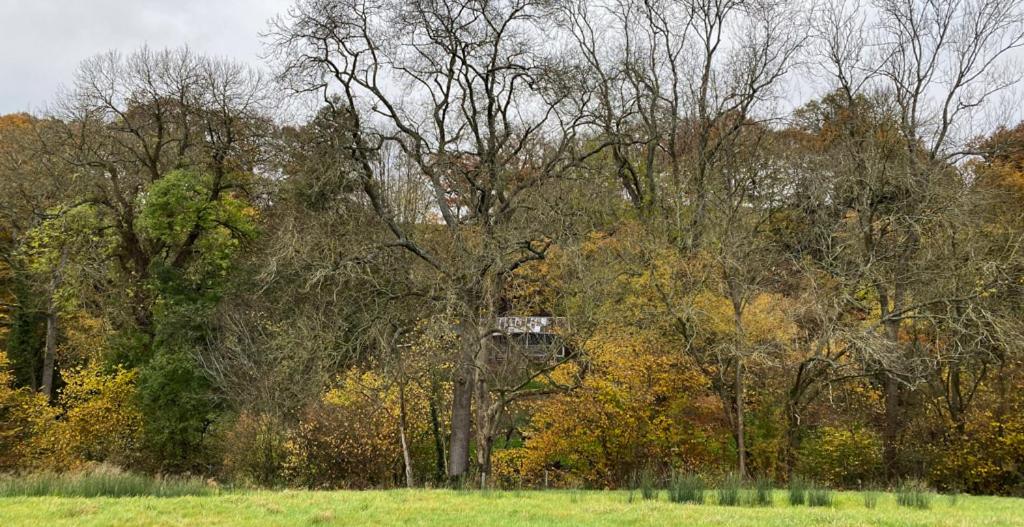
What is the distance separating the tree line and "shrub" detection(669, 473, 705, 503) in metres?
4.86

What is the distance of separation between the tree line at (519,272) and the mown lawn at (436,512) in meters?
5.13

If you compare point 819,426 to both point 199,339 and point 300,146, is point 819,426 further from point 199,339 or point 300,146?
point 199,339

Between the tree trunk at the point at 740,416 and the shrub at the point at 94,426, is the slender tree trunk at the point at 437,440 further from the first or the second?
the shrub at the point at 94,426

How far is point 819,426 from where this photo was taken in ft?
54.1

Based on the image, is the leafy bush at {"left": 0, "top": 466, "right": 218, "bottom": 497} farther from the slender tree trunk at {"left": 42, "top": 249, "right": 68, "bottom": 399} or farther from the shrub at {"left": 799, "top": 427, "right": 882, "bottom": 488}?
the slender tree trunk at {"left": 42, "top": 249, "right": 68, "bottom": 399}

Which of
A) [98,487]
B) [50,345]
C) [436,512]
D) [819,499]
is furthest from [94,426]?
[819,499]

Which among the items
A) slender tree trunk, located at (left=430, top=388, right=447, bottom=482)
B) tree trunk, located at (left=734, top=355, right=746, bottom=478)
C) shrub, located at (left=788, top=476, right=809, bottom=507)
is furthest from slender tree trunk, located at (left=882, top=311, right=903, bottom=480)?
slender tree trunk, located at (left=430, top=388, right=447, bottom=482)

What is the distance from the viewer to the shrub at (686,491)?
9172 mm

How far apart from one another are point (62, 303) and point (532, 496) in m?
19.2

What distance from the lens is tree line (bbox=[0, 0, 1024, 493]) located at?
15164 millimetres

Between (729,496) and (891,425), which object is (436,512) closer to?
(729,496)

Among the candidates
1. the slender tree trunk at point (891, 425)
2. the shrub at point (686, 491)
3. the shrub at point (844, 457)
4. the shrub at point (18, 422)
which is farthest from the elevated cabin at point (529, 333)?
the shrub at point (18, 422)

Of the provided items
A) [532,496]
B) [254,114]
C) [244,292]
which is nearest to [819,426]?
[532,496]

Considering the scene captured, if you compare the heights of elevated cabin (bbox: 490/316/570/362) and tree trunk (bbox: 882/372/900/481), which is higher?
elevated cabin (bbox: 490/316/570/362)
